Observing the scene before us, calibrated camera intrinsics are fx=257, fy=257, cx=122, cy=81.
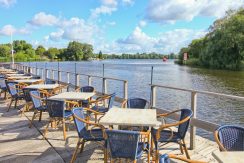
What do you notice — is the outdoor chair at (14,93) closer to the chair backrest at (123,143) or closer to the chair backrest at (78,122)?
the chair backrest at (78,122)

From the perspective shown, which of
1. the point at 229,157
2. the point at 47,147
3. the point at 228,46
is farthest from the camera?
the point at 228,46

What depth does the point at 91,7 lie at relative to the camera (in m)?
19.0

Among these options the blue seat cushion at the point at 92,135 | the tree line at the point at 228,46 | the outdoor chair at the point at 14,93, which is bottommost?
the blue seat cushion at the point at 92,135

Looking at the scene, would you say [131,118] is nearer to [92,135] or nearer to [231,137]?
[92,135]

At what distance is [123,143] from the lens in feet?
8.59

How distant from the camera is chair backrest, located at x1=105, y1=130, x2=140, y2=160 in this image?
2.57 meters

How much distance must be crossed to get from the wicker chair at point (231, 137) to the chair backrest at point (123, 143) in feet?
2.88

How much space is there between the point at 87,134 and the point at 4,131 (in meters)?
2.27

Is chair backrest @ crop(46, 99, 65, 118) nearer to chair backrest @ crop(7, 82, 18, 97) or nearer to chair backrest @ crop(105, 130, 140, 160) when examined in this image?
chair backrest @ crop(105, 130, 140, 160)

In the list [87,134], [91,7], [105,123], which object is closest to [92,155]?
[87,134]

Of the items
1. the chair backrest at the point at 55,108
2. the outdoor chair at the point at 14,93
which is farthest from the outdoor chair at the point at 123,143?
the outdoor chair at the point at 14,93

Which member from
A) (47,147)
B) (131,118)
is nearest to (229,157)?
(131,118)

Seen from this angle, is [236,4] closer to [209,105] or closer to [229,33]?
[229,33]

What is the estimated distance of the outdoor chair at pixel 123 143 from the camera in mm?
2570
